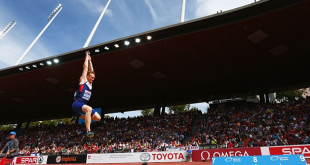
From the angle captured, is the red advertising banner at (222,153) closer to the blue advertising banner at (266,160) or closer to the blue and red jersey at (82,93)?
the blue advertising banner at (266,160)

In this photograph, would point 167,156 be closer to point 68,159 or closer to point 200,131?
point 200,131

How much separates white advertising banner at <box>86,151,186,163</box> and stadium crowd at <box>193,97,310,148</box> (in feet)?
11.6

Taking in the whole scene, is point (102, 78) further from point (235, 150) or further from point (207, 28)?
point (235, 150)

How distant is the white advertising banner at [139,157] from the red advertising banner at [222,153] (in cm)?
111

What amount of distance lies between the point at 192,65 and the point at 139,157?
1080 cm

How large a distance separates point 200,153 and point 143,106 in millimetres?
23339

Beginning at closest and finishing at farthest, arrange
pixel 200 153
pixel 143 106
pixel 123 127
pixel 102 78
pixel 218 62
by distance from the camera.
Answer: pixel 200 153, pixel 218 62, pixel 102 78, pixel 123 127, pixel 143 106

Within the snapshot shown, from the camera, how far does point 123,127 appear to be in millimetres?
32969

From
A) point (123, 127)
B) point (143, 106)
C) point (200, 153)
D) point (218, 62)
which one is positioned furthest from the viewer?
point (143, 106)

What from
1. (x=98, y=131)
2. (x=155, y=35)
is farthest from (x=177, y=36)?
(x=98, y=131)

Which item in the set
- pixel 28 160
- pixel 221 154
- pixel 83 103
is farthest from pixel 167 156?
pixel 28 160

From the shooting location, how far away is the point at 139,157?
63.4 ft

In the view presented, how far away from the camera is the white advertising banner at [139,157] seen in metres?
18.0

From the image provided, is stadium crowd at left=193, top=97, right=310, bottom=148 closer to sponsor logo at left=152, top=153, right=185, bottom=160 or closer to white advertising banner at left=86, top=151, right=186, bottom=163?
sponsor logo at left=152, top=153, right=185, bottom=160
